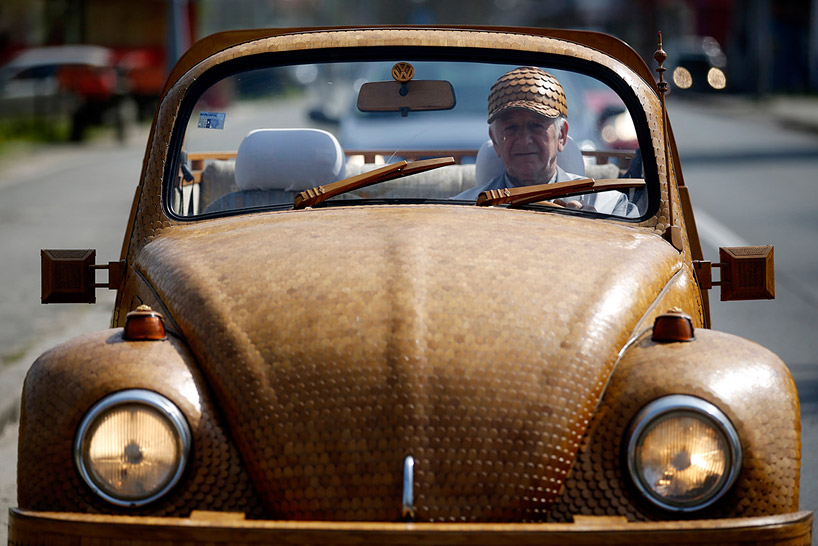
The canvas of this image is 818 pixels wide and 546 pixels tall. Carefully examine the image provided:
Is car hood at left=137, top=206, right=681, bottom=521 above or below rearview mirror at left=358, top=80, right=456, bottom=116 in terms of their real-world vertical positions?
below

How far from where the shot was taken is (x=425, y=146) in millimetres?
4445

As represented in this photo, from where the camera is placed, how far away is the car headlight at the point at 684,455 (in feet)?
8.78

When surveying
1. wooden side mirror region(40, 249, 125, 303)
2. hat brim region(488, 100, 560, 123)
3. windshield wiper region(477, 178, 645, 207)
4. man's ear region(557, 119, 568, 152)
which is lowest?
wooden side mirror region(40, 249, 125, 303)

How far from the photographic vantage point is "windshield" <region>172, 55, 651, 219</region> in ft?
13.1

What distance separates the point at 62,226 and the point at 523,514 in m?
12.0

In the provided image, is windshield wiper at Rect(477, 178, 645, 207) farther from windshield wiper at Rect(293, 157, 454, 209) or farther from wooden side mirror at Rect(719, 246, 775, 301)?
wooden side mirror at Rect(719, 246, 775, 301)

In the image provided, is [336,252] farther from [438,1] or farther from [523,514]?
[438,1]

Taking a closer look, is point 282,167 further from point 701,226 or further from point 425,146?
point 701,226

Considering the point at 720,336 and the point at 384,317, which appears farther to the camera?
the point at 720,336

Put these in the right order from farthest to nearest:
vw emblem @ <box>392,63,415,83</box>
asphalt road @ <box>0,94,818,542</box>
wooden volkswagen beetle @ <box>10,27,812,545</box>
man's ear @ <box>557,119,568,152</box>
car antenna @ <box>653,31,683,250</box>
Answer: asphalt road @ <box>0,94,818,542</box> < vw emblem @ <box>392,63,415,83</box> < man's ear @ <box>557,119,568,152</box> < car antenna @ <box>653,31,683,250</box> < wooden volkswagen beetle @ <box>10,27,812,545</box>

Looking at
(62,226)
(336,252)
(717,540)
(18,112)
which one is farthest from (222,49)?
(18,112)

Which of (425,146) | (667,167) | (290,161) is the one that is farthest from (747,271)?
(290,161)

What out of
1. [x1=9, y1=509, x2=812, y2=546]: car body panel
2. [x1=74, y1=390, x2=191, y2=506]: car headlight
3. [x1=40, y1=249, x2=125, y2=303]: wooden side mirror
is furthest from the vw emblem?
[x1=9, y1=509, x2=812, y2=546]: car body panel

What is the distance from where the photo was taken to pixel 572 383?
283cm
